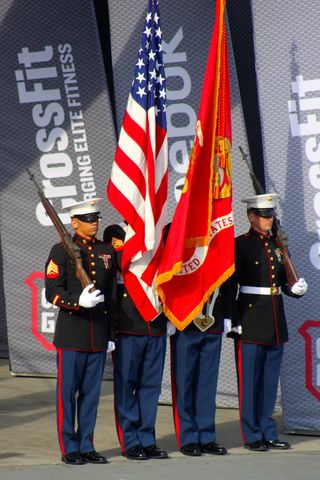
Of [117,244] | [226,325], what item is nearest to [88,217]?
[117,244]

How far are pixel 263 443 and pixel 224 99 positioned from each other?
1972mm

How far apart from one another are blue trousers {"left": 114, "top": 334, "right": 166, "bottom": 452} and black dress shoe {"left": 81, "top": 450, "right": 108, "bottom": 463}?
195mm

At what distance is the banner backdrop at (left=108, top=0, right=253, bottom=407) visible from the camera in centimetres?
894

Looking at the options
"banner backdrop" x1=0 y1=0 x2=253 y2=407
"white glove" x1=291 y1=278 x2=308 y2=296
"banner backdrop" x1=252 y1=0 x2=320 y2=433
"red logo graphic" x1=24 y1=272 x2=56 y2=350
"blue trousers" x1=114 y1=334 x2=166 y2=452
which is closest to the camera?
"blue trousers" x1=114 y1=334 x2=166 y2=452

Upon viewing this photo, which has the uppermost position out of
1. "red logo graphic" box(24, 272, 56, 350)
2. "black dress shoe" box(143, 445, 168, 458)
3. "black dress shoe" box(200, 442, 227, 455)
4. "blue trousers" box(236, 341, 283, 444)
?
"red logo graphic" box(24, 272, 56, 350)

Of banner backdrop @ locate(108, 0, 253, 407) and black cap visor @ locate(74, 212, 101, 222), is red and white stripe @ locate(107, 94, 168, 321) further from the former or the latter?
banner backdrop @ locate(108, 0, 253, 407)

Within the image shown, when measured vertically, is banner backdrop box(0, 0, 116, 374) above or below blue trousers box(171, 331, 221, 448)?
above

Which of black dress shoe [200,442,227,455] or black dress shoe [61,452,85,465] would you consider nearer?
black dress shoe [61,452,85,465]

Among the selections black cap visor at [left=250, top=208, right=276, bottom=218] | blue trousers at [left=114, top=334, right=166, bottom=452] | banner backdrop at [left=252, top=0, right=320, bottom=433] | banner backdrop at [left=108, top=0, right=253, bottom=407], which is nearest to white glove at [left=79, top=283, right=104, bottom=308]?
blue trousers at [left=114, top=334, right=166, bottom=452]

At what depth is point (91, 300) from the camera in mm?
7215

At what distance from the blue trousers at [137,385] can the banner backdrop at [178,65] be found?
1.59 m

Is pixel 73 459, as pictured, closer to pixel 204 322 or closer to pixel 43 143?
pixel 204 322

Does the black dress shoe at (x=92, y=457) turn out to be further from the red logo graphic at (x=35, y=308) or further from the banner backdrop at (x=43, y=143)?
the red logo graphic at (x=35, y=308)

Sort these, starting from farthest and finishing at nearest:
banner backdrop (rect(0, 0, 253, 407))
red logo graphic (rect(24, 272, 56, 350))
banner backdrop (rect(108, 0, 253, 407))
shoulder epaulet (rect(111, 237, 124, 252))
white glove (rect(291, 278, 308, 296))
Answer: red logo graphic (rect(24, 272, 56, 350)) < banner backdrop (rect(0, 0, 253, 407)) < banner backdrop (rect(108, 0, 253, 407)) < white glove (rect(291, 278, 308, 296)) < shoulder epaulet (rect(111, 237, 124, 252))
